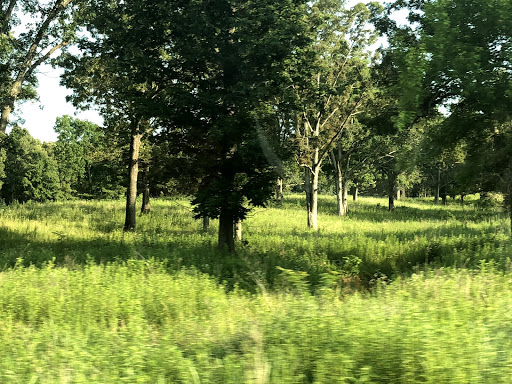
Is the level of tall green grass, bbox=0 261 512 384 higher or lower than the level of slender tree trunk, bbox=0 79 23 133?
lower

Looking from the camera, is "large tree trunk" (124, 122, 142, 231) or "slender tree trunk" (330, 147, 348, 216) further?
"slender tree trunk" (330, 147, 348, 216)

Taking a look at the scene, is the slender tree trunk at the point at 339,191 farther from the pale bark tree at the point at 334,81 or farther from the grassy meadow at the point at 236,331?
the grassy meadow at the point at 236,331

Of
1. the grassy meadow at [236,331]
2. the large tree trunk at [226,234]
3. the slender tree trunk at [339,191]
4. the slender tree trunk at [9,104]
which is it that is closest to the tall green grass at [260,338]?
the grassy meadow at [236,331]

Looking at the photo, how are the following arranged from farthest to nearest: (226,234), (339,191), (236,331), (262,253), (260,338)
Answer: (339,191) < (226,234) < (262,253) < (236,331) < (260,338)

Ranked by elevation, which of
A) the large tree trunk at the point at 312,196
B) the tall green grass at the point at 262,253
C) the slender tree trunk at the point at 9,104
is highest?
the slender tree trunk at the point at 9,104

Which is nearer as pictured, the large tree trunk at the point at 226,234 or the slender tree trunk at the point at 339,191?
the large tree trunk at the point at 226,234

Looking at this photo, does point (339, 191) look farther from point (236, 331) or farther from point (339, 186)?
point (236, 331)

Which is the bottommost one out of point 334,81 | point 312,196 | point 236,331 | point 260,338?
point 236,331

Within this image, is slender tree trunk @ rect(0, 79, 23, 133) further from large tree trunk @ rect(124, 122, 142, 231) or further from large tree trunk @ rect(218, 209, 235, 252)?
large tree trunk @ rect(218, 209, 235, 252)

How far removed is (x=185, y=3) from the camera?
12.2m

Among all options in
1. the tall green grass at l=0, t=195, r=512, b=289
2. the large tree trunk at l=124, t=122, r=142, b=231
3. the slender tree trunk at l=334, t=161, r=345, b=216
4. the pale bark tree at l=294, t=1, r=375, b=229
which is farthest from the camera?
the slender tree trunk at l=334, t=161, r=345, b=216

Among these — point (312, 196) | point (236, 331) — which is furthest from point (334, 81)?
point (236, 331)

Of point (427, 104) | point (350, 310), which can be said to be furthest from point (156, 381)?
point (427, 104)

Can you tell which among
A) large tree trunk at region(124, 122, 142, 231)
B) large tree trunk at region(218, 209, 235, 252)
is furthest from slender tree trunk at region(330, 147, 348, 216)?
large tree trunk at region(218, 209, 235, 252)
